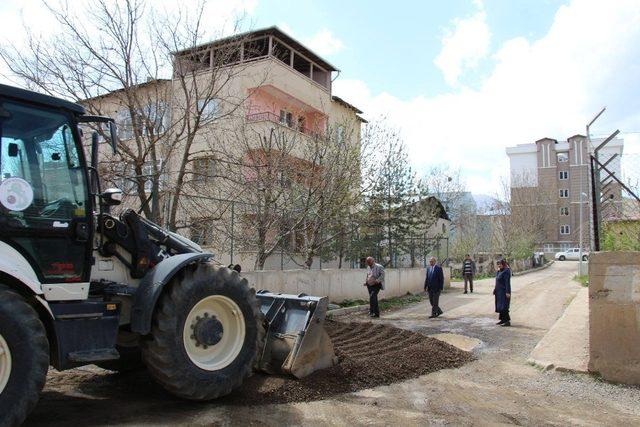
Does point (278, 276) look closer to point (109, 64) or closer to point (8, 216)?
point (109, 64)

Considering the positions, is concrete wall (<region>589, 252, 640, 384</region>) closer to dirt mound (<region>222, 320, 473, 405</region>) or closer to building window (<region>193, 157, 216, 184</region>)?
dirt mound (<region>222, 320, 473, 405</region>)

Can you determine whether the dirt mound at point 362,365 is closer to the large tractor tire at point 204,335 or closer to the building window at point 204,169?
the large tractor tire at point 204,335

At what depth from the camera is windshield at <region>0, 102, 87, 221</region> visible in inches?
178

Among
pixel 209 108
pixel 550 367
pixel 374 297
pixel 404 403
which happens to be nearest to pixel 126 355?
pixel 404 403

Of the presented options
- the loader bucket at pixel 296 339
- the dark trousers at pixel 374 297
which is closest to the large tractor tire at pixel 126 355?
the loader bucket at pixel 296 339

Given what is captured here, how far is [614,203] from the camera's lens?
31.6 ft

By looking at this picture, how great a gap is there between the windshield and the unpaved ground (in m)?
1.97

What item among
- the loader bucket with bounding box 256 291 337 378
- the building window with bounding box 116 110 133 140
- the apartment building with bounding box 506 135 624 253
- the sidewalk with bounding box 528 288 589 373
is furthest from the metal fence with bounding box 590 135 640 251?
the apartment building with bounding box 506 135 624 253

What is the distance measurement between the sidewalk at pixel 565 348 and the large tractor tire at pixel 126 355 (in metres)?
5.65

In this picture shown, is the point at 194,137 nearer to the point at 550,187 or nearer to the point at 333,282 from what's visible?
the point at 333,282

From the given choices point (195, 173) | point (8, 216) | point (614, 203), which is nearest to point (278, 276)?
point (195, 173)

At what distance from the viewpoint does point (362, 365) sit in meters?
7.23

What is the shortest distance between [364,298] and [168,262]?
1320 centimetres

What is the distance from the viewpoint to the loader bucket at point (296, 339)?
21.1 feet
